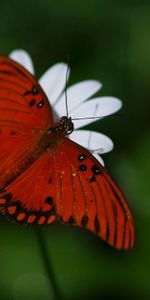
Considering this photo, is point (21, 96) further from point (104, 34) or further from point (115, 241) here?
point (104, 34)

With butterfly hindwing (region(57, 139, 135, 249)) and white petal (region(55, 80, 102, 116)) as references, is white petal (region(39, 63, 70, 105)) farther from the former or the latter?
butterfly hindwing (region(57, 139, 135, 249))

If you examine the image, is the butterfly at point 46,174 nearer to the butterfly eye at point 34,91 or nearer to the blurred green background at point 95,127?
the butterfly eye at point 34,91

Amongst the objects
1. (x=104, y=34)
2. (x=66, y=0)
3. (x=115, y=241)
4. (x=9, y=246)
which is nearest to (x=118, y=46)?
Answer: (x=104, y=34)

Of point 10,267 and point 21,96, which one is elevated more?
point 21,96

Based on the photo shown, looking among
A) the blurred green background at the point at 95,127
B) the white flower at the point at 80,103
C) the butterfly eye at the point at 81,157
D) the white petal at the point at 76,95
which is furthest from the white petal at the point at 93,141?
the blurred green background at the point at 95,127

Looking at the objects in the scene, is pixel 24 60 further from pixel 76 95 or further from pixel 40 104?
pixel 40 104


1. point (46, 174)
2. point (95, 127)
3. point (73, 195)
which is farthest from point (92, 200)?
point (95, 127)
